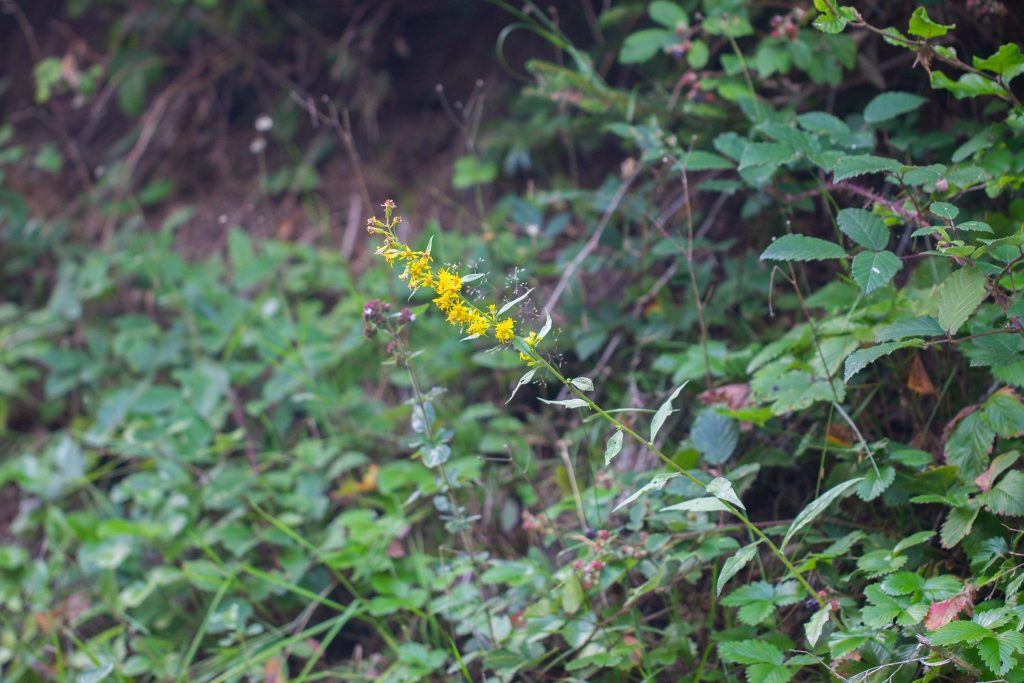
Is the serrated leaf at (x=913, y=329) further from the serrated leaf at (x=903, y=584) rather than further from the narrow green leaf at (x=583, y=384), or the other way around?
the narrow green leaf at (x=583, y=384)

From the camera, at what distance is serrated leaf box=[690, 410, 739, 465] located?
1551 mm

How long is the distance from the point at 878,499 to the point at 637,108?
3.49ft

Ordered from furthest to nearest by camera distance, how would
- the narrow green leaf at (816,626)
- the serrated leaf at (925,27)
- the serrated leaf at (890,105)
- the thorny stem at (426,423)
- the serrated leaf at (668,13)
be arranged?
the serrated leaf at (668,13) → the serrated leaf at (890,105) → the thorny stem at (426,423) → the serrated leaf at (925,27) → the narrow green leaf at (816,626)

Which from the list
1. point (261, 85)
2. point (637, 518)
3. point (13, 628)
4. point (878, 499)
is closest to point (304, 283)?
point (261, 85)

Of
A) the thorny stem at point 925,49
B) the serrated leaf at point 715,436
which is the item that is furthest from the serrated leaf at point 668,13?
the serrated leaf at point 715,436

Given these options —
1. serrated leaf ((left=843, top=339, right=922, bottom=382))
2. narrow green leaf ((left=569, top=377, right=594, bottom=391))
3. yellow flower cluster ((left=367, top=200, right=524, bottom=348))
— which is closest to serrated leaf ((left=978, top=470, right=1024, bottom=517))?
serrated leaf ((left=843, top=339, right=922, bottom=382))

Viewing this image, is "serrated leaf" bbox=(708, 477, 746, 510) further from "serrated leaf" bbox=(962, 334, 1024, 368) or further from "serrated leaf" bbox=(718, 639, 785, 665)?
"serrated leaf" bbox=(962, 334, 1024, 368)

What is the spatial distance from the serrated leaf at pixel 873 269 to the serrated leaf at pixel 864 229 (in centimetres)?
4

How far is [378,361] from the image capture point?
8.02 feet

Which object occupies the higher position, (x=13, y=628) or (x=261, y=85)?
(x=261, y=85)

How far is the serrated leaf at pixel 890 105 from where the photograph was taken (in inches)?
66.2

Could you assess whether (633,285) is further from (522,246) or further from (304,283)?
(304,283)

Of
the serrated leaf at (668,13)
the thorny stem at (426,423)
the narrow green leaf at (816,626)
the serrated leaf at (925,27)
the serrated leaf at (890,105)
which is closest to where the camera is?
the narrow green leaf at (816,626)

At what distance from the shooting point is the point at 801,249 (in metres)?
1.39
